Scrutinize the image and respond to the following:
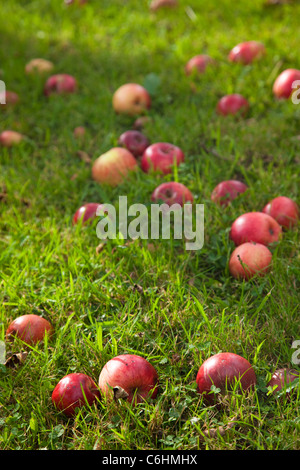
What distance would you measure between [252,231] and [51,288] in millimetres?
1115

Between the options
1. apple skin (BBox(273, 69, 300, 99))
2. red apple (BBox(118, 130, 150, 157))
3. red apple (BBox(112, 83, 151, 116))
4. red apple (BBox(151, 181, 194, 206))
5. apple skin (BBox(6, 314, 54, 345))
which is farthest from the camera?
red apple (BBox(112, 83, 151, 116))

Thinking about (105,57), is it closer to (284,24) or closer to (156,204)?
(284,24)

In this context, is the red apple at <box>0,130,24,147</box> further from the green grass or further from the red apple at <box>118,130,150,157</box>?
the red apple at <box>118,130,150,157</box>

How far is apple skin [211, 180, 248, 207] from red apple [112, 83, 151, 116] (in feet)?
4.29

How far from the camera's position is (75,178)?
3.52m

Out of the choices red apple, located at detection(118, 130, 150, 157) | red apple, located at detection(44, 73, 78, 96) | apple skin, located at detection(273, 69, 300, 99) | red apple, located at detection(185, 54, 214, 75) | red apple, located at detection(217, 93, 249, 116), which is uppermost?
red apple, located at detection(185, 54, 214, 75)

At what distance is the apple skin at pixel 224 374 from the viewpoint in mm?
2043

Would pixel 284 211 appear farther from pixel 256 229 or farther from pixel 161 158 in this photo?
pixel 161 158

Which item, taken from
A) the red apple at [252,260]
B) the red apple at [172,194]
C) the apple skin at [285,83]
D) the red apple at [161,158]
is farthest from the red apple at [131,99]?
the red apple at [252,260]

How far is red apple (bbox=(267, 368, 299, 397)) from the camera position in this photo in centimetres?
208

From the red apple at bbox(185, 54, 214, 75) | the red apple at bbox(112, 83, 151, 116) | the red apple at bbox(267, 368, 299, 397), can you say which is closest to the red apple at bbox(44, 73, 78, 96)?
the red apple at bbox(112, 83, 151, 116)

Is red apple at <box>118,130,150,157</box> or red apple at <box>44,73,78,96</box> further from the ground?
red apple at <box>44,73,78,96</box>

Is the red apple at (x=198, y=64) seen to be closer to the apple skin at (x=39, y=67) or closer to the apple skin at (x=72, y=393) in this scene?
the apple skin at (x=39, y=67)

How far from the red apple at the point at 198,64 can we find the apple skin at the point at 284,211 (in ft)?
6.52
